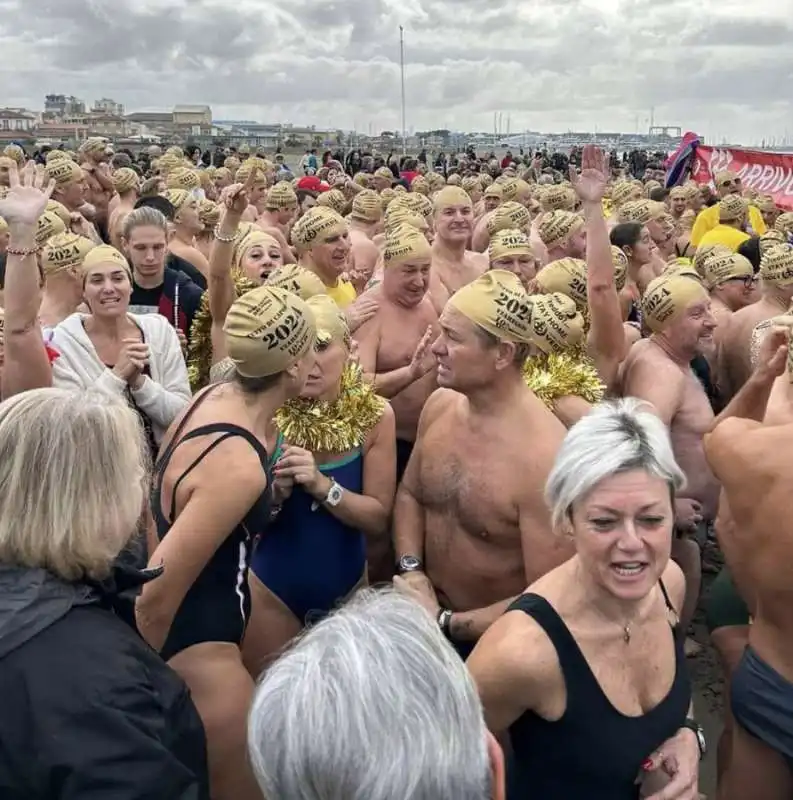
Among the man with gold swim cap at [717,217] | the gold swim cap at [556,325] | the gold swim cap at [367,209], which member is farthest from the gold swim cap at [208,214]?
the man with gold swim cap at [717,217]

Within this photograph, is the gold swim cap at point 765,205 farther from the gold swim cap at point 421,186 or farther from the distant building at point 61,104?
the distant building at point 61,104

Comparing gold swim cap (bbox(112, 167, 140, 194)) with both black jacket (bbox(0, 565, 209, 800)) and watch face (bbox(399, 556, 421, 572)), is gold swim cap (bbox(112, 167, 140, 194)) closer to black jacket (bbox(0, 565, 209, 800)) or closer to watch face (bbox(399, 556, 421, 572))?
watch face (bbox(399, 556, 421, 572))

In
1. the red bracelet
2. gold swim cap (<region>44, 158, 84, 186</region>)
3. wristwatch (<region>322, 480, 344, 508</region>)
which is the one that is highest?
gold swim cap (<region>44, 158, 84, 186</region>)

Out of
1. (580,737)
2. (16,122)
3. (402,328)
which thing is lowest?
(580,737)

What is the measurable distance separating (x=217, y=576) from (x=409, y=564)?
0.98 meters

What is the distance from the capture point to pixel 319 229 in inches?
236

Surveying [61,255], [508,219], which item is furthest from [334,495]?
[508,219]

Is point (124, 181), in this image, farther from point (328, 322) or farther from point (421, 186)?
point (328, 322)

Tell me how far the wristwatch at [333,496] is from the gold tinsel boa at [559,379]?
121cm

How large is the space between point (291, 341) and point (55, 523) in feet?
3.96

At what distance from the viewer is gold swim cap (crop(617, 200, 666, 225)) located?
8797 mm

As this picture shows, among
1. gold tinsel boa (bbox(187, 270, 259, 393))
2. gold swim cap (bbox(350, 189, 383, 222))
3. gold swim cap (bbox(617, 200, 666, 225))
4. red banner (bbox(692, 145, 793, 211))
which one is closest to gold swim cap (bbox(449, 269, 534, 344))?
gold tinsel boa (bbox(187, 270, 259, 393))

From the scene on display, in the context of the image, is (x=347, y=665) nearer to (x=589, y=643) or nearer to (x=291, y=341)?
(x=589, y=643)

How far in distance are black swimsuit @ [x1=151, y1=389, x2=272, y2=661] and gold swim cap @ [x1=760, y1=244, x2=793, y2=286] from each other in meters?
4.23
